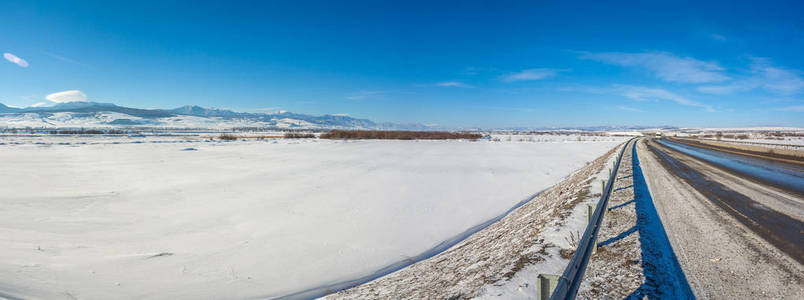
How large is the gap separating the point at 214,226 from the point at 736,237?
421 inches

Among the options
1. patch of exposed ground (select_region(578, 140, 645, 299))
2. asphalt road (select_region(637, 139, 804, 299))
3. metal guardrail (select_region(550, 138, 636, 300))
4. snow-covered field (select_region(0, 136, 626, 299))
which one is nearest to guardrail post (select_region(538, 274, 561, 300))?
metal guardrail (select_region(550, 138, 636, 300))

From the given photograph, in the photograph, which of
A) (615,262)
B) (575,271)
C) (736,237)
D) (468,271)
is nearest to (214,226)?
(468,271)

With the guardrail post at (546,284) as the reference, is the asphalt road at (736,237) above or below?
below

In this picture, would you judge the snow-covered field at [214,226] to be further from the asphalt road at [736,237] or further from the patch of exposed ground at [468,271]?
the asphalt road at [736,237]

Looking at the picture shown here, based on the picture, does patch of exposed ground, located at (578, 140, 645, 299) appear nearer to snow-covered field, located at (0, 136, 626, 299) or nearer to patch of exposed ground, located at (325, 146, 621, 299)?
patch of exposed ground, located at (325, 146, 621, 299)

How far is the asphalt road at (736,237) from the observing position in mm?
3312

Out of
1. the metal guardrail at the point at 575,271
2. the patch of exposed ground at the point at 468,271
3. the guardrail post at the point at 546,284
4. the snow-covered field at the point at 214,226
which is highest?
the guardrail post at the point at 546,284

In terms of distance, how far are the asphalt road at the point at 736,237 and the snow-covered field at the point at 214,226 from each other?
4673mm

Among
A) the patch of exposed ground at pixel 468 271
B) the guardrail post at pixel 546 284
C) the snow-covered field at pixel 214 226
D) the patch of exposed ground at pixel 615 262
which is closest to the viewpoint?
the guardrail post at pixel 546 284

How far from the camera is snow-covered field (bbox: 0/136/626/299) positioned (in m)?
5.63

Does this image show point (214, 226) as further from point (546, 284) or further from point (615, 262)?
point (615, 262)

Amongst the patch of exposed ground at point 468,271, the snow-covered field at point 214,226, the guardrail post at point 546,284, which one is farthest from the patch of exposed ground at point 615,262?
the snow-covered field at point 214,226

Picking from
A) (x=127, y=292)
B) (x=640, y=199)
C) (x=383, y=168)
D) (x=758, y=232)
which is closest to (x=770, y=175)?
(x=640, y=199)

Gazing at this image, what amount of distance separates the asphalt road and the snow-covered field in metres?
4.67
